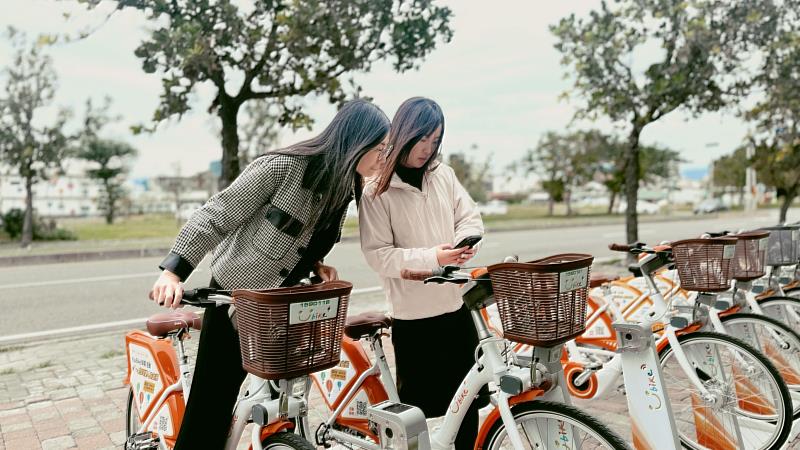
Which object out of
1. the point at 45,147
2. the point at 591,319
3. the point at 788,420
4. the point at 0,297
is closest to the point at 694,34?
the point at 591,319

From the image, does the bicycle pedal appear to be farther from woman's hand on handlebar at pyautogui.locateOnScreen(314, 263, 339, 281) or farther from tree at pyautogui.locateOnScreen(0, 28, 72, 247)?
tree at pyautogui.locateOnScreen(0, 28, 72, 247)

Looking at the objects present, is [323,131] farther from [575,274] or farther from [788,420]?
[788,420]

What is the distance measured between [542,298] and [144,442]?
187 centimetres

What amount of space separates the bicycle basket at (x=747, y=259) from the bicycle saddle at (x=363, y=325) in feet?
6.48

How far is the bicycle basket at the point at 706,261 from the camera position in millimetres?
3260

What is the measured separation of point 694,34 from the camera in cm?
935

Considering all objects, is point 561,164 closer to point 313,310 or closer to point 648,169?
point 648,169

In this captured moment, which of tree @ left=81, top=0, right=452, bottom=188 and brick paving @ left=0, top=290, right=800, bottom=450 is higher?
tree @ left=81, top=0, right=452, bottom=188

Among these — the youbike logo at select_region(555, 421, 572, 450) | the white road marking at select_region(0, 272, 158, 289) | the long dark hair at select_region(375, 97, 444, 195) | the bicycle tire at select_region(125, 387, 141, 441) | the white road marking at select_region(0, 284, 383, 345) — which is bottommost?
the white road marking at select_region(0, 284, 383, 345)

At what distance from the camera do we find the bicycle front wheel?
206 cm

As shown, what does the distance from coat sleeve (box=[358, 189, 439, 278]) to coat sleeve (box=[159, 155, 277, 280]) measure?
0.45 metres

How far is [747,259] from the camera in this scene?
3.55m

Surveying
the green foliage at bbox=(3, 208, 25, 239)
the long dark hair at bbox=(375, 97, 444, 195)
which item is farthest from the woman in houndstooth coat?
the green foliage at bbox=(3, 208, 25, 239)

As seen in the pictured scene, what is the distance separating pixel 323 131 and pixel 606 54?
29.0ft
